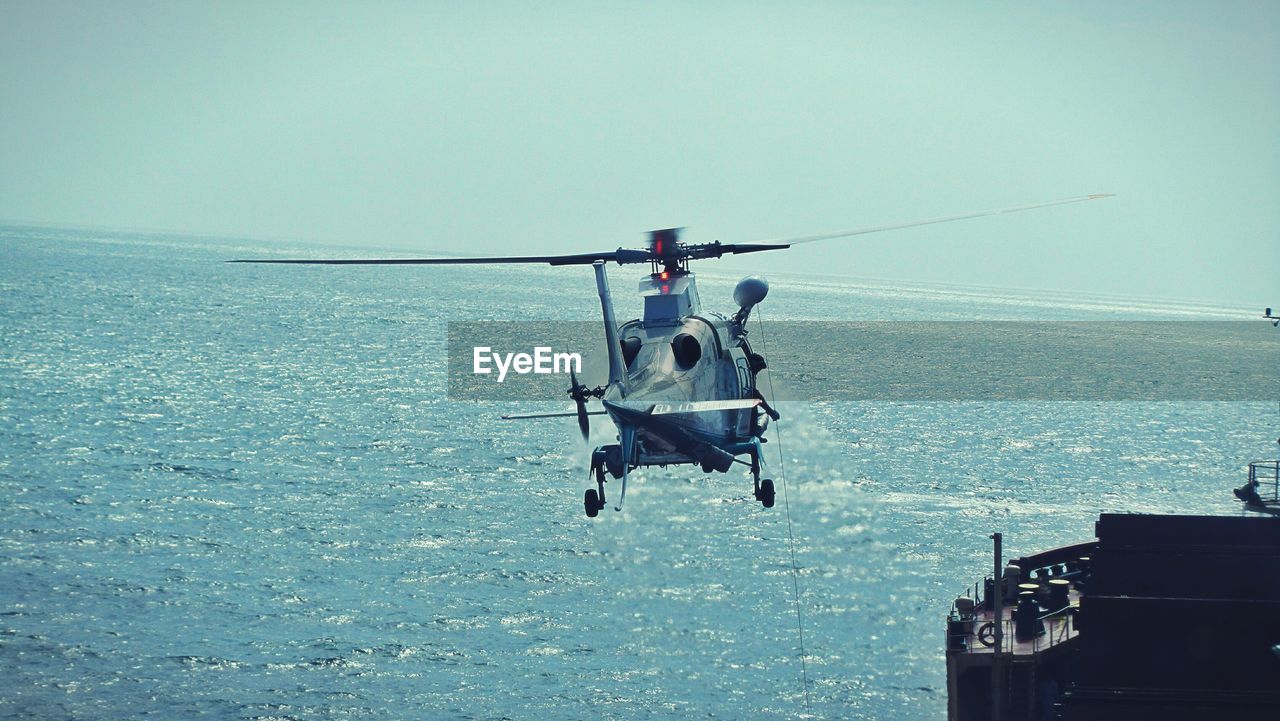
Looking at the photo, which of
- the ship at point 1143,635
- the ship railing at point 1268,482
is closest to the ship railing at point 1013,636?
the ship at point 1143,635

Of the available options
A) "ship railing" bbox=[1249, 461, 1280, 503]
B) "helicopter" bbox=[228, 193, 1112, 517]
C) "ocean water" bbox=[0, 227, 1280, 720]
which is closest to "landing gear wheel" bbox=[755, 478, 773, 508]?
"helicopter" bbox=[228, 193, 1112, 517]

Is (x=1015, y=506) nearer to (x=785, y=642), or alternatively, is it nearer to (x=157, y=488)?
(x=785, y=642)

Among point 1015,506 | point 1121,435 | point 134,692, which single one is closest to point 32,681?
point 134,692

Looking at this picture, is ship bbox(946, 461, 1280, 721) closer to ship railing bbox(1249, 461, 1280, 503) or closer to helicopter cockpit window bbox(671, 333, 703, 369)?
helicopter cockpit window bbox(671, 333, 703, 369)

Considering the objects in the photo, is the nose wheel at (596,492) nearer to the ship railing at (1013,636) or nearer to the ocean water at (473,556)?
the ship railing at (1013,636)

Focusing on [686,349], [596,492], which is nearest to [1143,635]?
[686,349]
